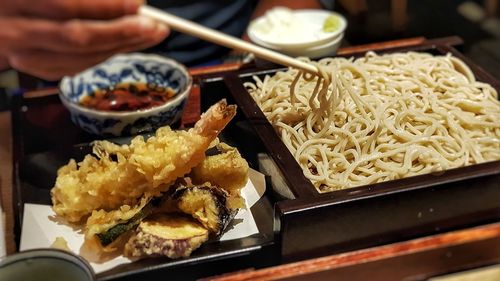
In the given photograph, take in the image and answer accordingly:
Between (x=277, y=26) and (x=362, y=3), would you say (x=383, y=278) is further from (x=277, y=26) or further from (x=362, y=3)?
(x=362, y=3)

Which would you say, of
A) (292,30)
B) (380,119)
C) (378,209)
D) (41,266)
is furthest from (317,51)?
(41,266)

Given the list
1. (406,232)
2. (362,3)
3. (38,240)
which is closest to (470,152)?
(406,232)

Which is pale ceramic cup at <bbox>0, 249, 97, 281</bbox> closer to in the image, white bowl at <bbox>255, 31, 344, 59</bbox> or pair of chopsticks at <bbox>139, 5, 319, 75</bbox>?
pair of chopsticks at <bbox>139, 5, 319, 75</bbox>

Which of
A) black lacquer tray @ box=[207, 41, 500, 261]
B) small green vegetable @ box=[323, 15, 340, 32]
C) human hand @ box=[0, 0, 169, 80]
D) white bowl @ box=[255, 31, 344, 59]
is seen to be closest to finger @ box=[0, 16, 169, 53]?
human hand @ box=[0, 0, 169, 80]

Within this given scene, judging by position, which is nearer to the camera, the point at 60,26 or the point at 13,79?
the point at 60,26

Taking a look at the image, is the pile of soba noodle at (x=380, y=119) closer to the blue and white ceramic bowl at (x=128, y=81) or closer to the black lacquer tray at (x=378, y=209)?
the black lacquer tray at (x=378, y=209)

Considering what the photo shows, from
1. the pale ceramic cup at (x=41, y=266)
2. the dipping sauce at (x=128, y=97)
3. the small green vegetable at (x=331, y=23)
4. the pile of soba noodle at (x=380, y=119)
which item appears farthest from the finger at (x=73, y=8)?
the small green vegetable at (x=331, y=23)
